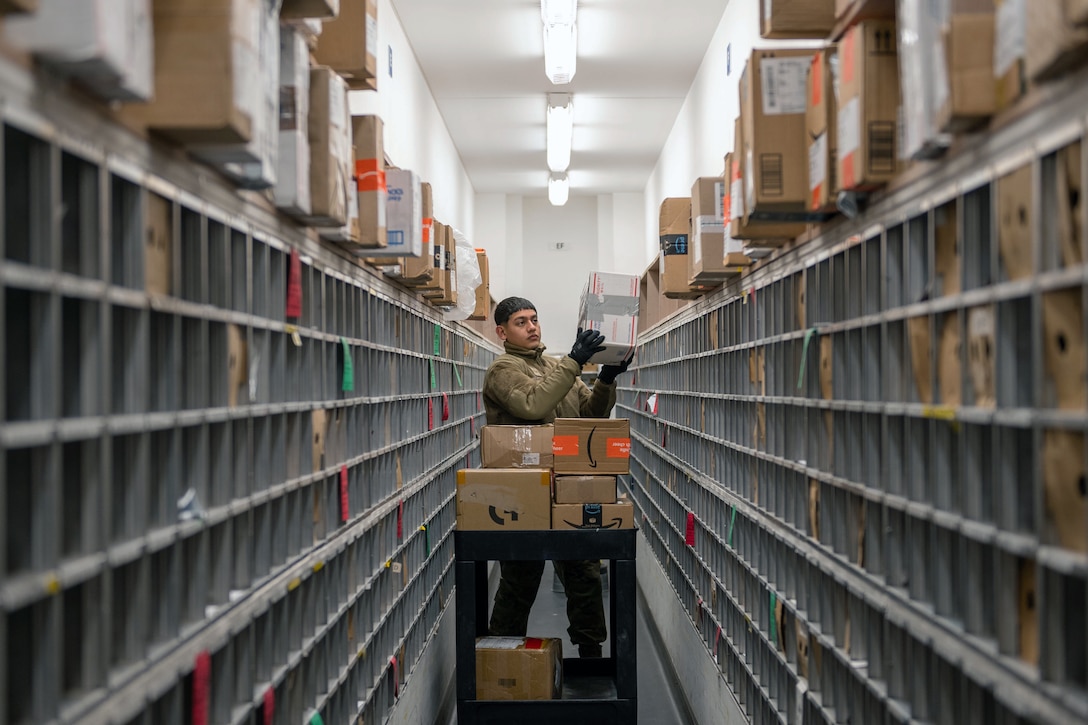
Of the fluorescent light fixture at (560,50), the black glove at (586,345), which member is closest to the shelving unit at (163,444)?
the black glove at (586,345)

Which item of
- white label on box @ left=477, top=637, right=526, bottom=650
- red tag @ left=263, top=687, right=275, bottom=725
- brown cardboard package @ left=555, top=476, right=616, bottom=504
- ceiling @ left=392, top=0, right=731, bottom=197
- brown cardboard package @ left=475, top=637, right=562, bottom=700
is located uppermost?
ceiling @ left=392, top=0, right=731, bottom=197

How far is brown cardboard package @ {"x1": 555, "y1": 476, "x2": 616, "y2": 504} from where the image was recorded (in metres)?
3.40

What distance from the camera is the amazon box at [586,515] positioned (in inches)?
133

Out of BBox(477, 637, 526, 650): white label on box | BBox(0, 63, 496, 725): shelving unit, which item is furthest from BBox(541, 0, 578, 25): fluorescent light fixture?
BBox(477, 637, 526, 650): white label on box

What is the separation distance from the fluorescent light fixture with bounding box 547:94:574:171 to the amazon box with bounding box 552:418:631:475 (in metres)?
3.34

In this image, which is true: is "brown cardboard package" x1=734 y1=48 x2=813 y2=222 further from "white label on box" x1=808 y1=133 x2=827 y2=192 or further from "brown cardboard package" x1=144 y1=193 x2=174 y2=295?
"brown cardboard package" x1=144 y1=193 x2=174 y2=295

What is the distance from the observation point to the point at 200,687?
144 cm

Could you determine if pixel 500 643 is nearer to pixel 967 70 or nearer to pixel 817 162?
pixel 817 162

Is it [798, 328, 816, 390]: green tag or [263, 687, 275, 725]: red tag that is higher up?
[798, 328, 816, 390]: green tag

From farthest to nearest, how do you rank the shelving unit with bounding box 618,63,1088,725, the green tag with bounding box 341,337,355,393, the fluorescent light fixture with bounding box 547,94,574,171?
the fluorescent light fixture with bounding box 547,94,574,171, the green tag with bounding box 341,337,355,393, the shelving unit with bounding box 618,63,1088,725

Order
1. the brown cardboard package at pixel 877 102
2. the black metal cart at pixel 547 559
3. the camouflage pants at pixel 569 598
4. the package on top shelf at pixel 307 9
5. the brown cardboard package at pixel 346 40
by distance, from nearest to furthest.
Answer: the brown cardboard package at pixel 877 102
the package on top shelf at pixel 307 9
the brown cardboard package at pixel 346 40
the black metal cart at pixel 547 559
the camouflage pants at pixel 569 598

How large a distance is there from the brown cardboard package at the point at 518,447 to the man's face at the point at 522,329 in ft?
2.76

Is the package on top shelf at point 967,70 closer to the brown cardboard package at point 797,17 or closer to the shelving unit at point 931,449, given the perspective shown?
the shelving unit at point 931,449

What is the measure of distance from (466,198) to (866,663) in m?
7.23
